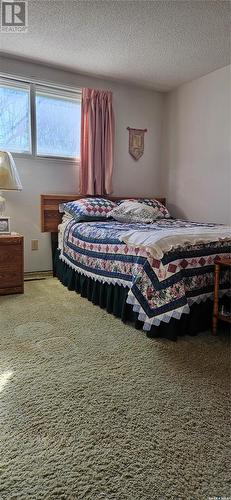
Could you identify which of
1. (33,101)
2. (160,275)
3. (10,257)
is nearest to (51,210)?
(10,257)

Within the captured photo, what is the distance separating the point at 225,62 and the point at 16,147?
223 centimetres

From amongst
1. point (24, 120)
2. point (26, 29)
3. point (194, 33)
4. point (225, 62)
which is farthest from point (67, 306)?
point (225, 62)

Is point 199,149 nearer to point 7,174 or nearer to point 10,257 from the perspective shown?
point 7,174

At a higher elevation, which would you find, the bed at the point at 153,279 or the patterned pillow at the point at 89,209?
the patterned pillow at the point at 89,209

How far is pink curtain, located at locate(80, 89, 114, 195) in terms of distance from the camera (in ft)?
11.4

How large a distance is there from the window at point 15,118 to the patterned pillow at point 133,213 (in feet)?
3.76

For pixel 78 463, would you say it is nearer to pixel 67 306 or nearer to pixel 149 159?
pixel 67 306

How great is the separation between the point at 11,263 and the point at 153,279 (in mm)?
1362

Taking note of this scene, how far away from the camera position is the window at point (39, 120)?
3.17 meters

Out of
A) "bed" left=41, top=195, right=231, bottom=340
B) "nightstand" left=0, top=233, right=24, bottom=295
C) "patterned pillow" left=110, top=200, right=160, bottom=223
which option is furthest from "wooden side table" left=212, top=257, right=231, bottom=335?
"nightstand" left=0, top=233, right=24, bottom=295

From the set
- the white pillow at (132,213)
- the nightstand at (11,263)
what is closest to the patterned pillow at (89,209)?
the white pillow at (132,213)

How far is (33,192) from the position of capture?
3.34 m

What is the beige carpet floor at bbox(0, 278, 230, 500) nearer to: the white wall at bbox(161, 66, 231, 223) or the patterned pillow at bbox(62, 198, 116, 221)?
the patterned pillow at bbox(62, 198, 116, 221)

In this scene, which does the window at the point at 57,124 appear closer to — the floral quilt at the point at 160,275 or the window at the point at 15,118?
the window at the point at 15,118
